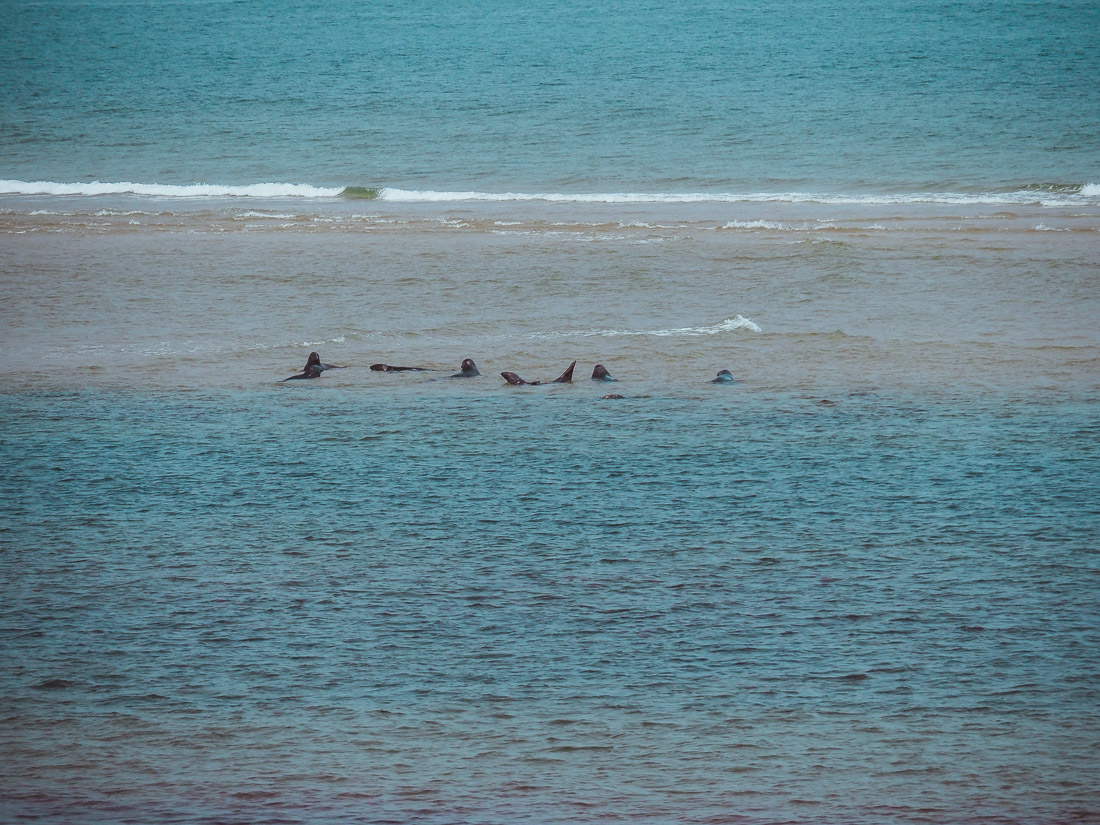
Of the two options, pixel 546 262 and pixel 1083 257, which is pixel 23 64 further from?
pixel 1083 257

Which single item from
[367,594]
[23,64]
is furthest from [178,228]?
[23,64]

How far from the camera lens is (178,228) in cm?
2652

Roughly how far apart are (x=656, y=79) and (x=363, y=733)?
175 ft

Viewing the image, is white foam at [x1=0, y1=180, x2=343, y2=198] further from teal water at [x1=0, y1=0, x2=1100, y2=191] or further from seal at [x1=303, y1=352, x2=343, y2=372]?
seal at [x1=303, y1=352, x2=343, y2=372]

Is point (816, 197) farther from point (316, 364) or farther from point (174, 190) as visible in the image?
point (316, 364)

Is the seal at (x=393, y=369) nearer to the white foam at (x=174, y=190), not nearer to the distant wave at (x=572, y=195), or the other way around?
the distant wave at (x=572, y=195)

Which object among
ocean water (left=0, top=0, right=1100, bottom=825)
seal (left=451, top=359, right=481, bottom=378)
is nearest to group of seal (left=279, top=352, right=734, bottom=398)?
seal (left=451, top=359, right=481, bottom=378)

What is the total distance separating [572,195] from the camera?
31672 mm

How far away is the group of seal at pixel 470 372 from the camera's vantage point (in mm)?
13664

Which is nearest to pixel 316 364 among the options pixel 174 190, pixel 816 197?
pixel 816 197

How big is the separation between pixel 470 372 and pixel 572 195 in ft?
60.1

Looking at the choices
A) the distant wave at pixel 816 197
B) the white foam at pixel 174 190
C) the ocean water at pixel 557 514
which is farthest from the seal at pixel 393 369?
the white foam at pixel 174 190

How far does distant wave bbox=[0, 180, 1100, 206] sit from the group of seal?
1659cm

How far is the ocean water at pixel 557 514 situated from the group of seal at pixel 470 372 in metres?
0.22
